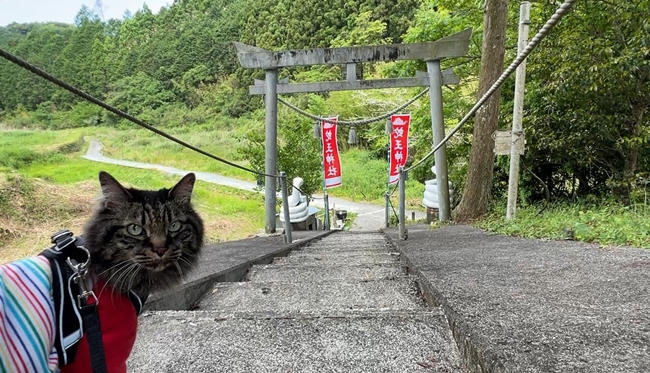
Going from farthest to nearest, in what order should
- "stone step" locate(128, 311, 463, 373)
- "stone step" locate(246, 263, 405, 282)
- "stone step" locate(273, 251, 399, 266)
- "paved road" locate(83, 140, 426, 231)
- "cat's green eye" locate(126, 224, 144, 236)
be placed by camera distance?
"paved road" locate(83, 140, 426, 231)
"stone step" locate(273, 251, 399, 266)
"stone step" locate(246, 263, 405, 282)
"cat's green eye" locate(126, 224, 144, 236)
"stone step" locate(128, 311, 463, 373)

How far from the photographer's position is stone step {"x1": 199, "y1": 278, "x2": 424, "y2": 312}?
2.03 m

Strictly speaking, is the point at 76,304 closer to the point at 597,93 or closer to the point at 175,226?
the point at 175,226

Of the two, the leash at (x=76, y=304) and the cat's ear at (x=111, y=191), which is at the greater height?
the cat's ear at (x=111, y=191)

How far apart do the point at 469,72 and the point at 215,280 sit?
761 cm

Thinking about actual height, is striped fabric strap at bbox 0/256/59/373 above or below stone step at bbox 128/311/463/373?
above

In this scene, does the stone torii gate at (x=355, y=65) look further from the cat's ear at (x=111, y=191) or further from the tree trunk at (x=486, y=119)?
the cat's ear at (x=111, y=191)

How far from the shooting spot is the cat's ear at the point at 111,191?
4.46 ft

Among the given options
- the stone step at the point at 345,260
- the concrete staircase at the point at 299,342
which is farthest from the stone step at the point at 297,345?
the stone step at the point at 345,260

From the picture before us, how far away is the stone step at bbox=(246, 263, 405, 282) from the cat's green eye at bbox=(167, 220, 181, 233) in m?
1.20

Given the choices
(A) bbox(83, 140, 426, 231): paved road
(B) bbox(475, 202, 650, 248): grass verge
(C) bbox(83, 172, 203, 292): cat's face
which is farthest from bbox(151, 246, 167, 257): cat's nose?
(A) bbox(83, 140, 426, 231): paved road

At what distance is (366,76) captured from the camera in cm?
1997

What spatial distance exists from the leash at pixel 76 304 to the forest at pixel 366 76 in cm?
64

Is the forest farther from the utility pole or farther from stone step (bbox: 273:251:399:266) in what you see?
stone step (bbox: 273:251:399:266)

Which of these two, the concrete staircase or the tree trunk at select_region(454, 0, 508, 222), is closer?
the concrete staircase
